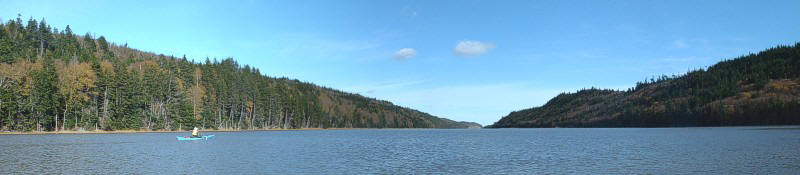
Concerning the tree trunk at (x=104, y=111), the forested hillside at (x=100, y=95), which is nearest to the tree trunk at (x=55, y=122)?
the forested hillside at (x=100, y=95)

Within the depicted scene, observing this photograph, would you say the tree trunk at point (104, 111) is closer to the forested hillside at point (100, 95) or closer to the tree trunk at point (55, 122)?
the forested hillside at point (100, 95)

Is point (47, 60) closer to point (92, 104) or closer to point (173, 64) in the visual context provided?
point (92, 104)

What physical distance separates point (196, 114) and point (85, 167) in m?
129

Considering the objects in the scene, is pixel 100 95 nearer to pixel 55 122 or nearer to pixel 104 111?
pixel 104 111

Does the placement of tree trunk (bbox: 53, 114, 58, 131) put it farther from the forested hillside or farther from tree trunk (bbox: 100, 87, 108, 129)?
tree trunk (bbox: 100, 87, 108, 129)

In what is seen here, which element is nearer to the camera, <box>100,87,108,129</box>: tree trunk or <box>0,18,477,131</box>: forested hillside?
<box>0,18,477,131</box>: forested hillside

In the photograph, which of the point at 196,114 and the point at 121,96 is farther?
the point at 196,114

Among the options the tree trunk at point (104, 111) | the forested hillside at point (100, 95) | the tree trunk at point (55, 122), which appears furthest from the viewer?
the tree trunk at point (104, 111)

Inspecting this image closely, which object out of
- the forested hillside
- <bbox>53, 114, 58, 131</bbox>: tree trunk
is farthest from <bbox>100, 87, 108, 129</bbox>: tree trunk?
<bbox>53, 114, 58, 131</bbox>: tree trunk

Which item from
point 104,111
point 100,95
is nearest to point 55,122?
point 104,111

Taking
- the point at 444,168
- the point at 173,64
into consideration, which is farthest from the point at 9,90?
the point at 444,168

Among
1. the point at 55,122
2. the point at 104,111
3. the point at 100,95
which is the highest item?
the point at 100,95

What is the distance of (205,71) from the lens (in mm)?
193375

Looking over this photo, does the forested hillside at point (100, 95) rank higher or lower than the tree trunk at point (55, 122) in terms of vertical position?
higher
